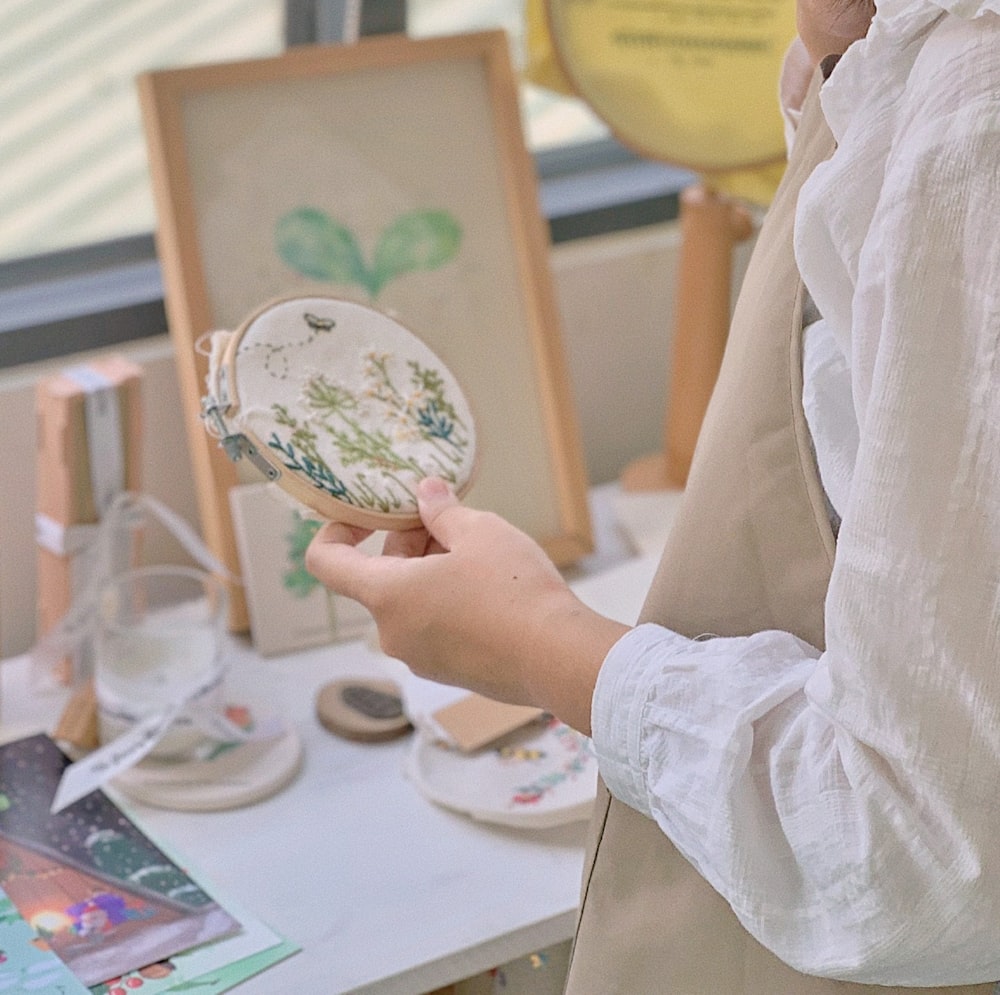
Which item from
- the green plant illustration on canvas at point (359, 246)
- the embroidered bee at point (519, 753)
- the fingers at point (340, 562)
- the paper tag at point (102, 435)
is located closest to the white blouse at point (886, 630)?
the fingers at point (340, 562)

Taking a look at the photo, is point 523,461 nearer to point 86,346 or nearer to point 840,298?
point 86,346

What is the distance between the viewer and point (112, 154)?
1908 millimetres

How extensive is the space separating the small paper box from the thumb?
399 millimetres

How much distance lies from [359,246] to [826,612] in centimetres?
81

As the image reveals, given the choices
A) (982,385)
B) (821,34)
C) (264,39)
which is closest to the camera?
(982,385)

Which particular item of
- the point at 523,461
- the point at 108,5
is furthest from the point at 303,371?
the point at 108,5

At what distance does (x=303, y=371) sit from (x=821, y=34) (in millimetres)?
361

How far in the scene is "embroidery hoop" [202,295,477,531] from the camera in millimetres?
729

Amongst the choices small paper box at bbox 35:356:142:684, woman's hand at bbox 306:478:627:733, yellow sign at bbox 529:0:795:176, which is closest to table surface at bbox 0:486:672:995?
small paper box at bbox 35:356:142:684

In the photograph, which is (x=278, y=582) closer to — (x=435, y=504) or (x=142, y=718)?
(x=142, y=718)

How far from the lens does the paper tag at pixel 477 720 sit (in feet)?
3.21

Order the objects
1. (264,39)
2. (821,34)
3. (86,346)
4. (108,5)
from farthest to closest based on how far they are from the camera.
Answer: (264,39) < (108,5) < (86,346) < (821,34)

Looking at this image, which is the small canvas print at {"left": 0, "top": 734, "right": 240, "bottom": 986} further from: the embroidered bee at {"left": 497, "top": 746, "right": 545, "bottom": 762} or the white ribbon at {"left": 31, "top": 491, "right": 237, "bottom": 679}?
the embroidered bee at {"left": 497, "top": 746, "right": 545, "bottom": 762}

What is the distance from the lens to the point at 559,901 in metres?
0.84
